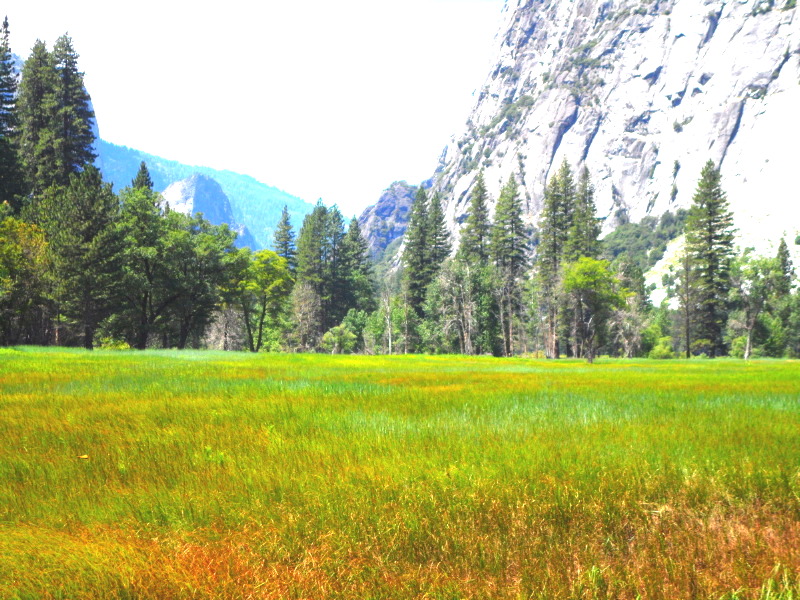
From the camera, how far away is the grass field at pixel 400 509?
104 inches

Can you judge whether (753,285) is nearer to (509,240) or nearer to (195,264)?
(509,240)

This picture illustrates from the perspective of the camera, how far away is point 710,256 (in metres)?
63.2

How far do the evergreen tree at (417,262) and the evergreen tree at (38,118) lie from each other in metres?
47.1

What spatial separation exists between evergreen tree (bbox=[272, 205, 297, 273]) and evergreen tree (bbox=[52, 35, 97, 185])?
33.9m

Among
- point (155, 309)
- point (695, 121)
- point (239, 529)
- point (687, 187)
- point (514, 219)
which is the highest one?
point (695, 121)

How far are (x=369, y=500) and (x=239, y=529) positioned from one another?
0.99 metres

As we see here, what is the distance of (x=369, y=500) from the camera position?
371 cm

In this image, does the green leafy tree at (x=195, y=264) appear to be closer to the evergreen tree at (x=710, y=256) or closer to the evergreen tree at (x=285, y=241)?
the evergreen tree at (x=285, y=241)

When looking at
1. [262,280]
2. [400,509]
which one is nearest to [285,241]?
[262,280]

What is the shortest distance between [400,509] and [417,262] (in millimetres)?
74811

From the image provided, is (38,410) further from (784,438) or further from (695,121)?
(695,121)

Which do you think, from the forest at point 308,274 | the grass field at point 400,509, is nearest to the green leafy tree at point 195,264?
the forest at point 308,274

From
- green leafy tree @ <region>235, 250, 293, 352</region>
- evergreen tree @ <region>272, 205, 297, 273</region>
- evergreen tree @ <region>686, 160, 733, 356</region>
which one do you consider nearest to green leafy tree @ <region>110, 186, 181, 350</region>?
green leafy tree @ <region>235, 250, 293, 352</region>

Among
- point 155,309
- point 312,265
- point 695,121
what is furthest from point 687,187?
point 155,309
